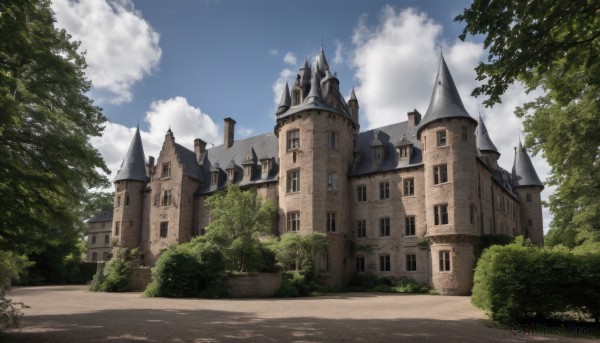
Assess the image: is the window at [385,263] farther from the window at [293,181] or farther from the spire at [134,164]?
the spire at [134,164]

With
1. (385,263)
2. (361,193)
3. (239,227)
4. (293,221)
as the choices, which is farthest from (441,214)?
(239,227)

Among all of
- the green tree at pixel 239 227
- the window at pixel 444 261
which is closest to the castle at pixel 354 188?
the window at pixel 444 261

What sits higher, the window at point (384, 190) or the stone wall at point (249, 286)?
the window at point (384, 190)

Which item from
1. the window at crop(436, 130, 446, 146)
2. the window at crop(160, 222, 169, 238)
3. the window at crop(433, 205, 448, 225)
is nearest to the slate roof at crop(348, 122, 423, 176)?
the window at crop(436, 130, 446, 146)

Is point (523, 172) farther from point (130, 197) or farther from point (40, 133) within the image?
point (40, 133)

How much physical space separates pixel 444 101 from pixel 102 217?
5781 centimetres

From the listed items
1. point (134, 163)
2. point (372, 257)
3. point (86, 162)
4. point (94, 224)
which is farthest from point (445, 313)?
point (94, 224)

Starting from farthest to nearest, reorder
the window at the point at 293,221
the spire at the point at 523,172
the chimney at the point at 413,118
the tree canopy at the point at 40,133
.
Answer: the spire at the point at 523,172 < the chimney at the point at 413,118 < the window at the point at 293,221 < the tree canopy at the point at 40,133

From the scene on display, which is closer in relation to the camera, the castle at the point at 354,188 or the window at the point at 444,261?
the window at the point at 444,261

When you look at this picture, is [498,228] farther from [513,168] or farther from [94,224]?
[94,224]

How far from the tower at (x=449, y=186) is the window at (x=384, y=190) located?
11.9ft

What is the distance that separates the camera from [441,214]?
31797 mm

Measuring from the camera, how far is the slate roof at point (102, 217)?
69.3 meters

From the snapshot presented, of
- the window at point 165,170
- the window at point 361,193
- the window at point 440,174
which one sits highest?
the window at point 165,170
